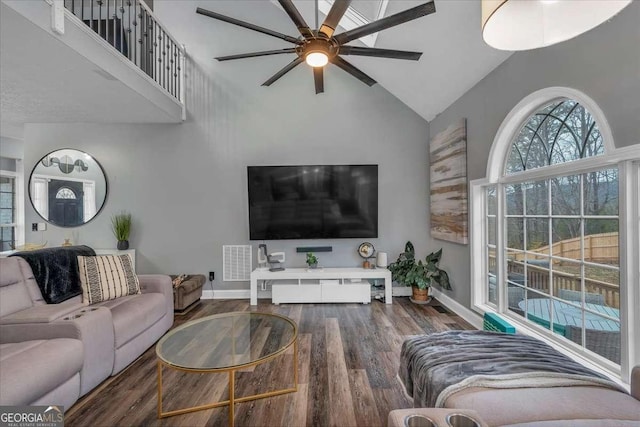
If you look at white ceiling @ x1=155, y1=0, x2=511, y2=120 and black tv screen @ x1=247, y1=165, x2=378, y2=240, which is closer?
white ceiling @ x1=155, y1=0, x2=511, y2=120

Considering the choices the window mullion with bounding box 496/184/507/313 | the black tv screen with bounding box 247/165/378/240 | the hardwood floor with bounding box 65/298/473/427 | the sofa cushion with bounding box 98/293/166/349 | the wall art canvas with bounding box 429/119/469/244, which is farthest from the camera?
the black tv screen with bounding box 247/165/378/240

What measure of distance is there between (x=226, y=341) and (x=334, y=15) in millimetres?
2297

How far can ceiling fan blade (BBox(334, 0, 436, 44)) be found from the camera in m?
1.61

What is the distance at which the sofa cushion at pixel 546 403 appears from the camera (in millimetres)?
1129

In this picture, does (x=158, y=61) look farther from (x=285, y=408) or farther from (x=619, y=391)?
(x=619, y=391)

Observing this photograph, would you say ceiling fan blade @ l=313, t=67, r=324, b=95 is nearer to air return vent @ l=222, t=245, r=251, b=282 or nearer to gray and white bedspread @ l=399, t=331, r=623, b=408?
gray and white bedspread @ l=399, t=331, r=623, b=408

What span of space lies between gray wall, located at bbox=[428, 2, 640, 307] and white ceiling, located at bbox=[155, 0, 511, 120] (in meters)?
0.22

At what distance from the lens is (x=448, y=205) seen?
360 centimetres

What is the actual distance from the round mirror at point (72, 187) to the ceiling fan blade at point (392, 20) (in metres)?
4.12

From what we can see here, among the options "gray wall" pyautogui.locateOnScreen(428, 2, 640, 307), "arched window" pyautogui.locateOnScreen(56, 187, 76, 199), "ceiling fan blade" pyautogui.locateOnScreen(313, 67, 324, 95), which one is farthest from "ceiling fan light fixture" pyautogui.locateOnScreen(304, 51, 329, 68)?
"arched window" pyautogui.locateOnScreen(56, 187, 76, 199)

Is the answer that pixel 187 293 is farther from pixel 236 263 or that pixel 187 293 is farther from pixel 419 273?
pixel 419 273

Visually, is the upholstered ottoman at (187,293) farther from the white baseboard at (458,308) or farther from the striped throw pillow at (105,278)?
the white baseboard at (458,308)

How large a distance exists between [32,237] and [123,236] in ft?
4.55

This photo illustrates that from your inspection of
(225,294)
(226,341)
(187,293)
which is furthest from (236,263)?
(226,341)
